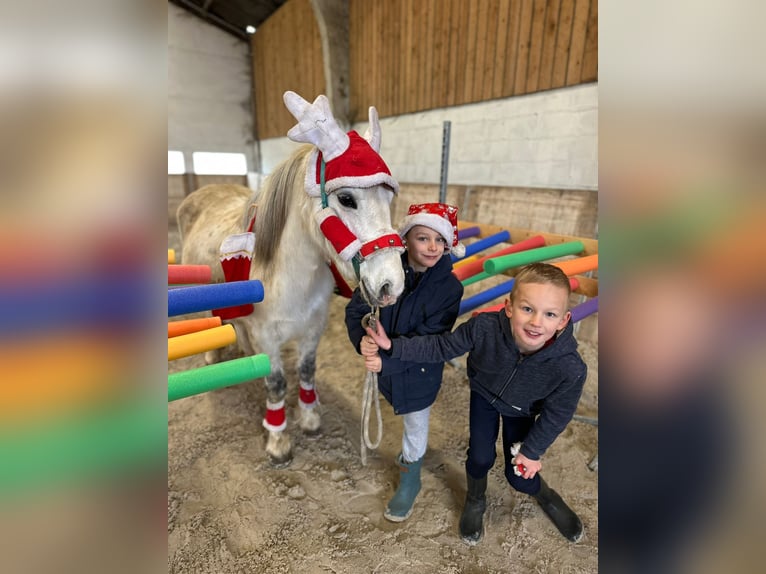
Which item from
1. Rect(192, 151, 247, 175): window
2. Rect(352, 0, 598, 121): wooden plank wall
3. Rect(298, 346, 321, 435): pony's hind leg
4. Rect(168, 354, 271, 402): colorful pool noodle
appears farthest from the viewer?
Rect(192, 151, 247, 175): window

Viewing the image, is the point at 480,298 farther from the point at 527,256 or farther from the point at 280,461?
the point at 280,461

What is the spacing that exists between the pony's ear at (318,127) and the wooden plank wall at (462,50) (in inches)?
107

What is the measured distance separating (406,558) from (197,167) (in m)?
9.52

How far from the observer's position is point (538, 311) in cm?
116

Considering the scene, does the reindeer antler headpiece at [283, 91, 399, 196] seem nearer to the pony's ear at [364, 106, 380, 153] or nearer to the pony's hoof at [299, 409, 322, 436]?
the pony's ear at [364, 106, 380, 153]

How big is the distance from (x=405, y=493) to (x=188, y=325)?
1182mm

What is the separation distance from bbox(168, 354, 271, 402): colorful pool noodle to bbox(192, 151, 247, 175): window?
30.9 ft

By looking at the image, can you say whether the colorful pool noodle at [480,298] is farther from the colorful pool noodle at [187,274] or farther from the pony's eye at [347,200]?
the colorful pool noodle at [187,274]

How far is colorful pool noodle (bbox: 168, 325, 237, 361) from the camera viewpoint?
1.03m

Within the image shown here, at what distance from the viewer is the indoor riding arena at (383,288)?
146 cm

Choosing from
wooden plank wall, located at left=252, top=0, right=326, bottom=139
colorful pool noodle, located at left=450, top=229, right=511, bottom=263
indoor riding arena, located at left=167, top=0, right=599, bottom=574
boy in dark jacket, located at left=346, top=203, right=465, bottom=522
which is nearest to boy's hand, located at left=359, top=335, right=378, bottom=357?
boy in dark jacket, located at left=346, top=203, right=465, bottom=522

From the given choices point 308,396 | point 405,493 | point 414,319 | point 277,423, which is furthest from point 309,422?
point 414,319
